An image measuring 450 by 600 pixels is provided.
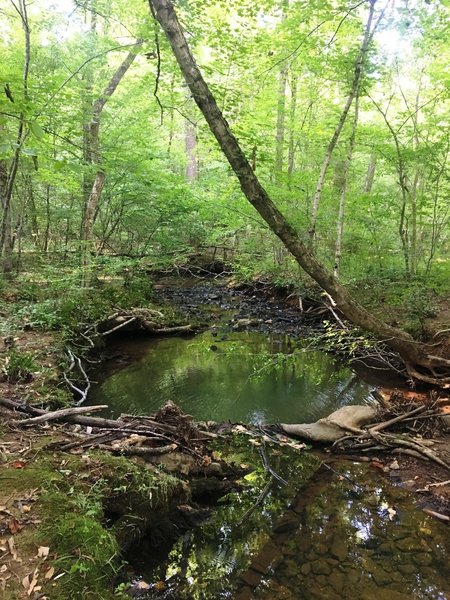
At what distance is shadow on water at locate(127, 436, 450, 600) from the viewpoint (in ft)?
11.1

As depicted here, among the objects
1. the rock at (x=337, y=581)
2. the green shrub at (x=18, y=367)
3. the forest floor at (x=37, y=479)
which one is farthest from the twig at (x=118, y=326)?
→ the rock at (x=337, y=581)

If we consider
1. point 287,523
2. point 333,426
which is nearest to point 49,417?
point 287,523

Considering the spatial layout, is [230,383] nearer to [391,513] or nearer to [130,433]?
[130,433]

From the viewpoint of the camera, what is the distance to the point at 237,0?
7242 millimetres

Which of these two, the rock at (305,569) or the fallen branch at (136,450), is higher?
the fallen branch at (136,450)

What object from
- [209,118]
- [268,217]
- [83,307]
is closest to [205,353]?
[83,307]

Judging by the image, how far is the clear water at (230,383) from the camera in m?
7.25

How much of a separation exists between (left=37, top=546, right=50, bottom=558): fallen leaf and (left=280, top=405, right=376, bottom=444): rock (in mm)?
4167

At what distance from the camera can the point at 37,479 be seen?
3.38 metres

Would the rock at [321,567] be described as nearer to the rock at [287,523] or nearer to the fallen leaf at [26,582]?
the rock at [287,523]

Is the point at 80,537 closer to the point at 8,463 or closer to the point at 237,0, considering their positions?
the point at 8,463

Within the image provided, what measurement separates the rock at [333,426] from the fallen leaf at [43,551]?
417 centimetres

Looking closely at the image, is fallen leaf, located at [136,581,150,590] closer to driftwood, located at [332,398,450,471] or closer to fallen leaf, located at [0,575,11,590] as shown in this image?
fallen leaf, located at [0,575,11,590]

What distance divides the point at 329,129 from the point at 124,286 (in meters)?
8.97
